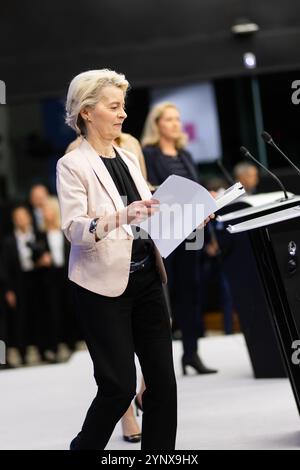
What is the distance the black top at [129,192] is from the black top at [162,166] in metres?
2.46

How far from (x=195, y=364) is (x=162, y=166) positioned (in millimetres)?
1424

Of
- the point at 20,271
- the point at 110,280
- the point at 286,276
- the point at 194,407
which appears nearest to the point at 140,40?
the point at 20,271

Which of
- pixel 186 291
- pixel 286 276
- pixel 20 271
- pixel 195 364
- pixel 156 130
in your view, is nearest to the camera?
pixel 286 276

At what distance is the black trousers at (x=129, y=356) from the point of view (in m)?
3.87

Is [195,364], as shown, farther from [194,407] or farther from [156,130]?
[156,130]

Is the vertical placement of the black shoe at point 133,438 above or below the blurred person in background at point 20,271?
below

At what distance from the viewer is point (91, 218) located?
3.82 metres

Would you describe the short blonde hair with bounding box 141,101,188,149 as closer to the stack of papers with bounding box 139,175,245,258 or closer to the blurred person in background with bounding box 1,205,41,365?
the stack of papers with bounding box 139,175,245,258

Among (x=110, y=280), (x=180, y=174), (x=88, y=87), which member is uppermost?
(x=88, y=87)

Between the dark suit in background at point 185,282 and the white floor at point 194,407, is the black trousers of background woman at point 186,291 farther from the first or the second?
the white floor at point 194,407

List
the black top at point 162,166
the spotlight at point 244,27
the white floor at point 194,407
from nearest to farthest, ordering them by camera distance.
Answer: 1. the white floor at point 194,407
2. the black top at point 162,166
3. the spotlight at point 244,27

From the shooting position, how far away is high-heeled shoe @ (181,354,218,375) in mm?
7164

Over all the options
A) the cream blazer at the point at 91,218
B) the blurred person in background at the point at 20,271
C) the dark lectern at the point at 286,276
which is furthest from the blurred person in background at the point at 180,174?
the blurred person in background at the point at 20,271

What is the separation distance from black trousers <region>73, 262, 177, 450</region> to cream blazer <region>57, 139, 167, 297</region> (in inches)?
2.4
